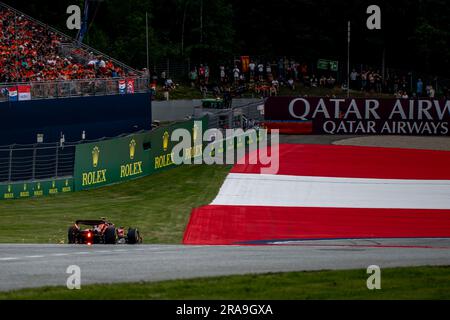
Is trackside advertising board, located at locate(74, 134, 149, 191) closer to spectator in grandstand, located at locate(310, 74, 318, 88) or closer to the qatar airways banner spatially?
the qatar airways banner

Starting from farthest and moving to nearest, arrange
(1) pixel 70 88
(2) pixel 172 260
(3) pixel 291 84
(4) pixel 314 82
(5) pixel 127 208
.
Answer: (4) pixel 314 82 → (3) pixel 291 84 → (1) pixel 70 88 → (5) pixel 127 208 → (2) pixel 172 260

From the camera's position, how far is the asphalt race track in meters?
16.4

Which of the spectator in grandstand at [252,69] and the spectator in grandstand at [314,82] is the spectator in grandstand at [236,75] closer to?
the spectator in grandstand at [252,69]

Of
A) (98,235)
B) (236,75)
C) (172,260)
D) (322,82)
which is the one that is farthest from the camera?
(322,82)

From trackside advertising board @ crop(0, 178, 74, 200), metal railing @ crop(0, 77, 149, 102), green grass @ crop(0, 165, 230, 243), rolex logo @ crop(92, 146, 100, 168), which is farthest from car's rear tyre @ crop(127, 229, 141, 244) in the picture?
metal railing @ crop(0, 77, 149, 102)

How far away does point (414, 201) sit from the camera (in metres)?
32.8

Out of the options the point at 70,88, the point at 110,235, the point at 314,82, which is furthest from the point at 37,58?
the point at 110,235

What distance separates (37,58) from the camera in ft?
148

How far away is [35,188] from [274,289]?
18.8 meters

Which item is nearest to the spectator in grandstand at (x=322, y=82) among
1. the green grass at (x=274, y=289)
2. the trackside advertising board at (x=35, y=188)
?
the trackside advertising board at (x=35, y=188)

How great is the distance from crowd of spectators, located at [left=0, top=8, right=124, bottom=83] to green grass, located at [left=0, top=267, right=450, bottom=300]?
27.4m

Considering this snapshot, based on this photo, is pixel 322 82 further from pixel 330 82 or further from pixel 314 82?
pixel 330 82
